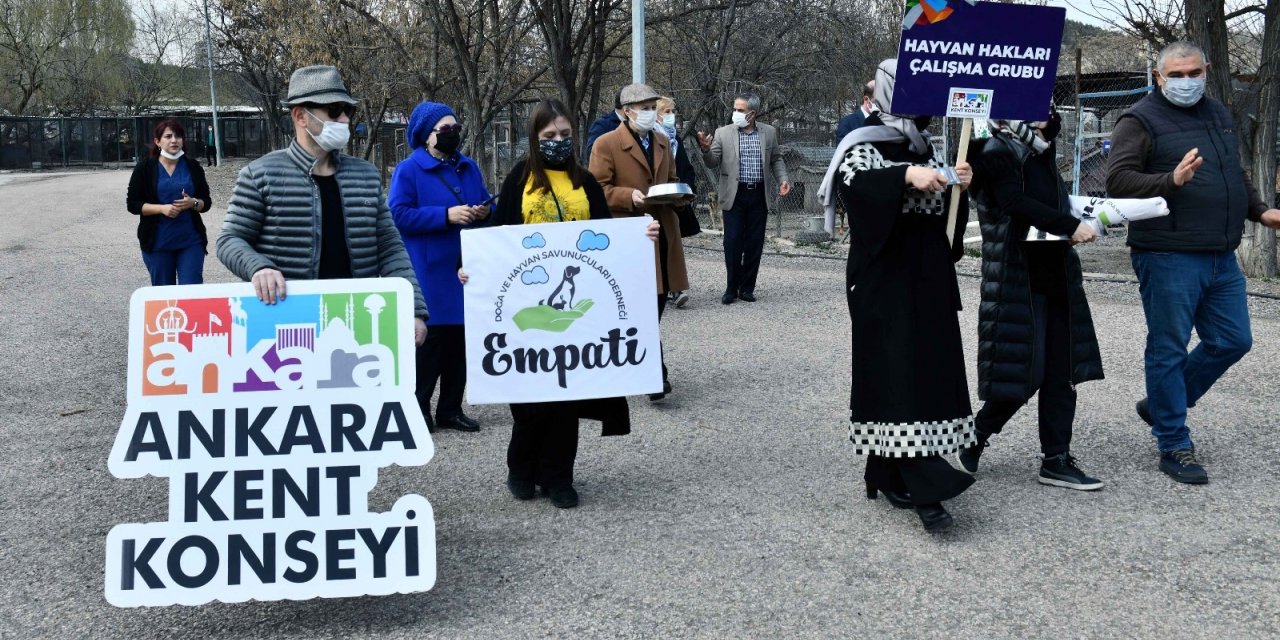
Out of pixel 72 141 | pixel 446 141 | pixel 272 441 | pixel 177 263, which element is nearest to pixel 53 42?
pixel 72 141

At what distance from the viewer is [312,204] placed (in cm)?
477

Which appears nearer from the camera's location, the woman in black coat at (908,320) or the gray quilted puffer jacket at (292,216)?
the gray quilted puffer jacket at (292,216)

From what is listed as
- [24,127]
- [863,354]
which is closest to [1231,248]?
[863,354]

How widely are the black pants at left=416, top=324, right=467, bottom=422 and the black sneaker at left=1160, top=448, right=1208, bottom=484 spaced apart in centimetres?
351

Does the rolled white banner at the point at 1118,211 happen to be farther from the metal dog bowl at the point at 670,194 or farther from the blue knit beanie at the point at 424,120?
the blue knit beanie at the point at 424,120

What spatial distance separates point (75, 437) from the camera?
7000 millimetres

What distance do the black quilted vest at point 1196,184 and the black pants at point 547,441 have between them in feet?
8.78

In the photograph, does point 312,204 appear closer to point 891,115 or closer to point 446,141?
point 446,141

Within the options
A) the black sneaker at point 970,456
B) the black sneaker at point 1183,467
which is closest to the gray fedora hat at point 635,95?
the black sneaker at point 970,456

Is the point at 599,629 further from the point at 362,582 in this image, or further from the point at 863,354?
the point at 863,354

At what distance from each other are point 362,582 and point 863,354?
2.15 metres

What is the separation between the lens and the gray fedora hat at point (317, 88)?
462 centimetres

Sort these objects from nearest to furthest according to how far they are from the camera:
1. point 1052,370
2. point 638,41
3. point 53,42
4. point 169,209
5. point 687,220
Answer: point 1052,370
point 687,220
point 169,209
point 638,41
point 53,42

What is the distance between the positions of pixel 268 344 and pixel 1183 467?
3.94m
